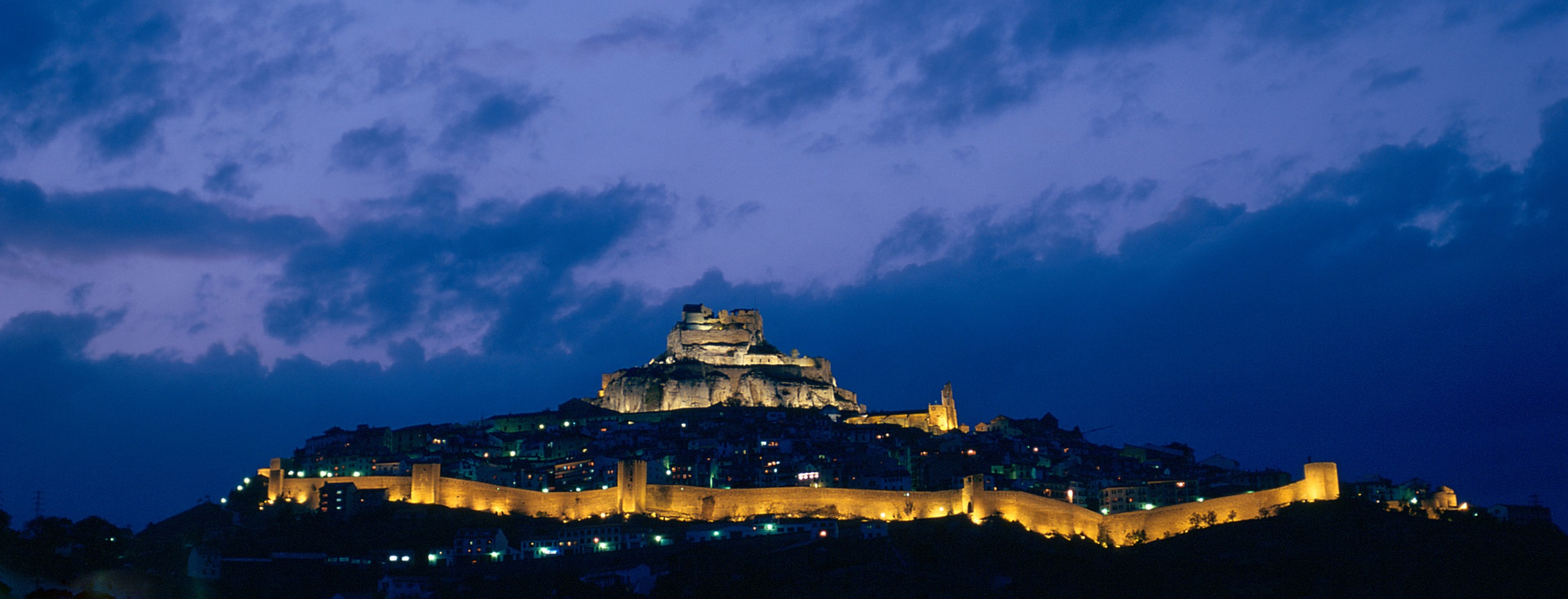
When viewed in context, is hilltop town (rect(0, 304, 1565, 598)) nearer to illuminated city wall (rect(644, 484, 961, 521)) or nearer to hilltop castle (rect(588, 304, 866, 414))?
illuminated city wall (rect(644, 484, 961, 521))

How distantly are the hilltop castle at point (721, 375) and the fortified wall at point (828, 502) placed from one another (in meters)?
33.8

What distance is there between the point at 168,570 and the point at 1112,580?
113ft

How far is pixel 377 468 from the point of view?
231ft

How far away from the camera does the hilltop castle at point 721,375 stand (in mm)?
100438

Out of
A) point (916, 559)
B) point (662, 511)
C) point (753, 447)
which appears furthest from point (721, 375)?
point (916, 559)

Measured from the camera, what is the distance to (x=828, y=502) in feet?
211

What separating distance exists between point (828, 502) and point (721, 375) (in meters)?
38.9

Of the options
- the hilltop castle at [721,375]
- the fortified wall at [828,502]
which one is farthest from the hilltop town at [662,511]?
the hilltop castle at [721,375]

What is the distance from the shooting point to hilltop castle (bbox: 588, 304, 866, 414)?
3954 inches

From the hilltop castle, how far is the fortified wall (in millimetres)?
33781

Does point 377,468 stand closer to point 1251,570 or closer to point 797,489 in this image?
point 797,489

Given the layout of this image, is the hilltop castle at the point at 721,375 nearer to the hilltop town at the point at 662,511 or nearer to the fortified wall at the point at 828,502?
the hilltop town at the point at 662,511

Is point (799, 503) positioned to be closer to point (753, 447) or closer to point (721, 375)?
point (753, 447)

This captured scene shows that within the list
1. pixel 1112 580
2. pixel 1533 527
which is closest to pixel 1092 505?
pixel 1112 580
